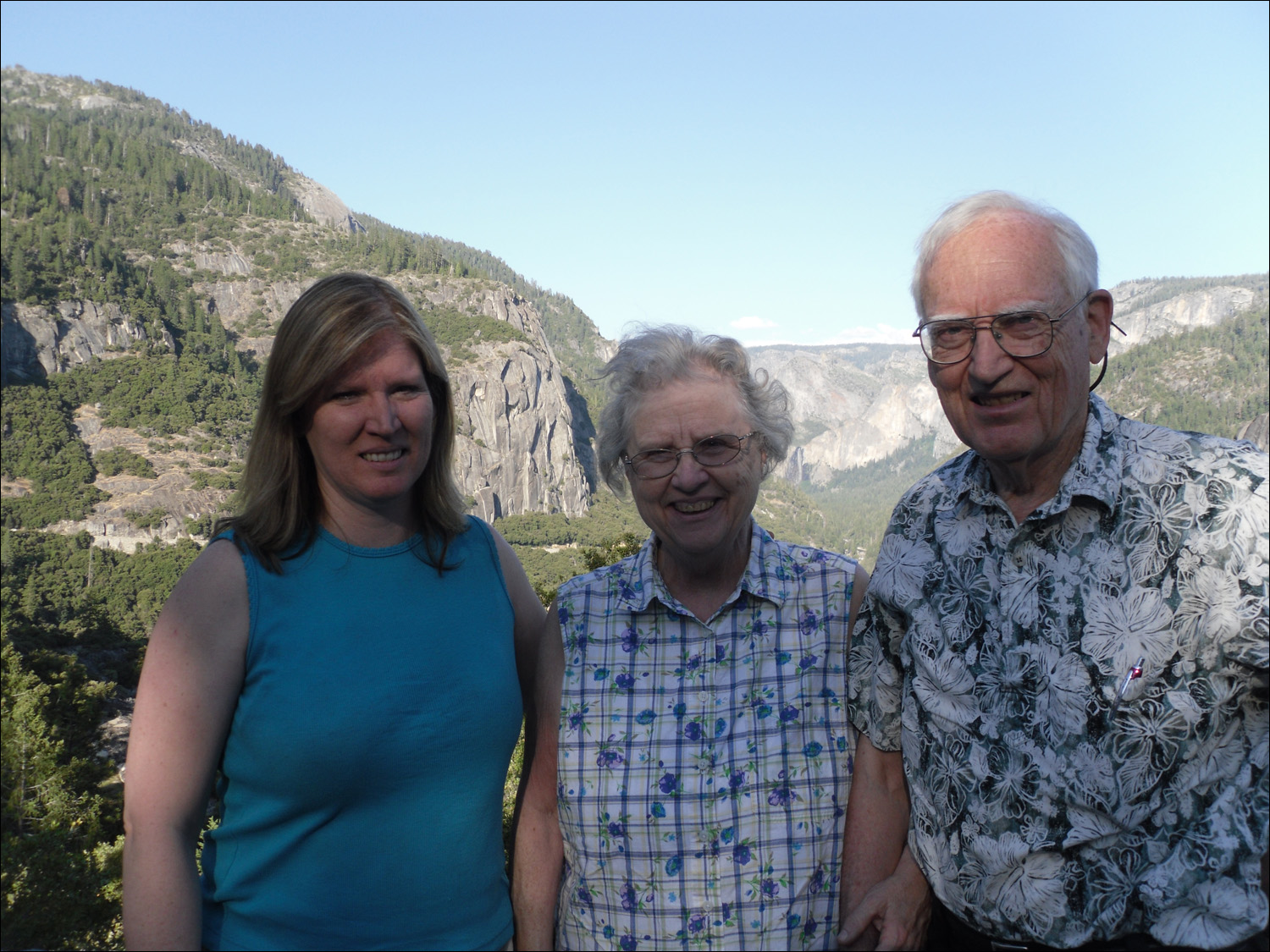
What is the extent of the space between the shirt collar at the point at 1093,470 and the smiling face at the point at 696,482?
2.11 ft

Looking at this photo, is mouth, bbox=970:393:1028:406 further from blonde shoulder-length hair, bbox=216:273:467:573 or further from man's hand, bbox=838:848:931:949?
blonde shoulder-length hair, bbox=216:273:467:573

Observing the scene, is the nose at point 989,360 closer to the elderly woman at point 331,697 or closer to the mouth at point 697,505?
the mouth at point 697,505

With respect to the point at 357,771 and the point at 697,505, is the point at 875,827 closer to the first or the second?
the point at 697,505

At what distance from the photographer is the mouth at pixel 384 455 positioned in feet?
6.84

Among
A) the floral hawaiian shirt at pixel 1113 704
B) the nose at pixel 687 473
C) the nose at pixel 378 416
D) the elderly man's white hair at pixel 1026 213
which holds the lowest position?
the floral hawaiian shirt at pixel 1113 704

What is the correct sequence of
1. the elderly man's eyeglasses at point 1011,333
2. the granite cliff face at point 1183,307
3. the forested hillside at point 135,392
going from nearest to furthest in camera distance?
the elderly man's eyeglasses at point 1011,333, the forested hillside at point 135,392, the granite cliff face at point 1183,307

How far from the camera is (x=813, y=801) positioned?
2.15 m

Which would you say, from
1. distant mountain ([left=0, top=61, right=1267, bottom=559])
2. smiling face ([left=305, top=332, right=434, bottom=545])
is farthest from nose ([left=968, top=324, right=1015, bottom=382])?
distant mountain ([left=0, top=61, right=1267, bottom=559])

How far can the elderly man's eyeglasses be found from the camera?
5.80 feet

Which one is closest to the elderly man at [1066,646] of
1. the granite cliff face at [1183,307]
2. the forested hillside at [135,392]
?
the forested hillside at [135,392]

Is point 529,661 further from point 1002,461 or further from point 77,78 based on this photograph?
point 77,78

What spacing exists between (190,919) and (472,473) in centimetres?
11496

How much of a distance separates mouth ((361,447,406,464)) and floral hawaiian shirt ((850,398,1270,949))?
1.41 meters

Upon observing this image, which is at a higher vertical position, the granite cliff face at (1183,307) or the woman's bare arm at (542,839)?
the granite cliff face at (1183,307)
